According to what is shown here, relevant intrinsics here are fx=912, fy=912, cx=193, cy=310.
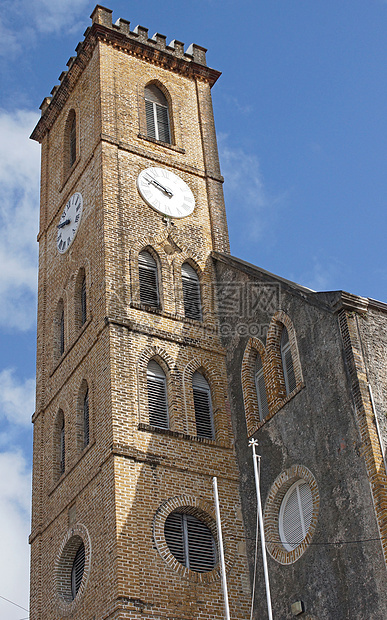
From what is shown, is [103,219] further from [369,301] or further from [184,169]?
[369,301]

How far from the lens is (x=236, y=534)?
61.7 feet

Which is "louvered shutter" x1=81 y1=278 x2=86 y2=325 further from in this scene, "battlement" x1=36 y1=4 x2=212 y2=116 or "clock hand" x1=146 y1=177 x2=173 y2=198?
"battlement" x1=36 y1=4 x2=212 y2=116

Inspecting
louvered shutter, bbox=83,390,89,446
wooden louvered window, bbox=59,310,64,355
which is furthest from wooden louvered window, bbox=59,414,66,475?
wooden louvered window, bbox=59,310,64,355

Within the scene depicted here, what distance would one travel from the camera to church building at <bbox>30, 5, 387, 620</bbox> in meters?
16.5

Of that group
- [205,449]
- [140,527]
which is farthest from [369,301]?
[140,527]

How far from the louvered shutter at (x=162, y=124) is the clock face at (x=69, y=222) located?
3048mm

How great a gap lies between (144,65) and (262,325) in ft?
34.1

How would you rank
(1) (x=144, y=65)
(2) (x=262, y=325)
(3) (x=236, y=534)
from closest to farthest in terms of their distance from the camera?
(3) (x=236, y=534) < (2) (x=262, y=325) < (1) (x=144, y=65)

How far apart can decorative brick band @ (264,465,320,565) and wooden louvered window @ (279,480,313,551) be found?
3.5 inches

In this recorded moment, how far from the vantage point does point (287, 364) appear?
63.0ft

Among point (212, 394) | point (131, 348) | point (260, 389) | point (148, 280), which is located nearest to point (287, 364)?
point (260, 389)

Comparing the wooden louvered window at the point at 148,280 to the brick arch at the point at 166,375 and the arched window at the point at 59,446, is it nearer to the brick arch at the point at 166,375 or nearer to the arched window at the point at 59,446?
the brick arch at the point at 166,375

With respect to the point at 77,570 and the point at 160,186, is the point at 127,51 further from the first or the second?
the point at 77,570

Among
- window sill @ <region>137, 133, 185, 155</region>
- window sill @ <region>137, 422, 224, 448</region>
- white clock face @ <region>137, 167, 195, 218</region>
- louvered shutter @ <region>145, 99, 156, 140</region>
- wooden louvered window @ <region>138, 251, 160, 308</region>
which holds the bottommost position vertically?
window sill @ <region>137, 422, 224, 448</region>
